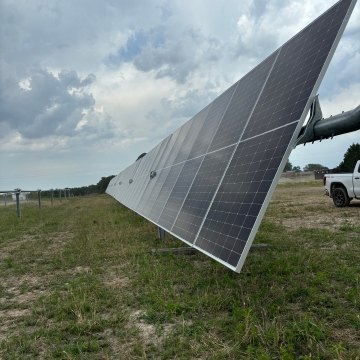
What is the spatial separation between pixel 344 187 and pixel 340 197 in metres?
0.45

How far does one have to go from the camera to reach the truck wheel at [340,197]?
16.9 meters

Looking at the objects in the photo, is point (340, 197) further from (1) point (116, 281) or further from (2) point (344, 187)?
(1) point (116, 281)

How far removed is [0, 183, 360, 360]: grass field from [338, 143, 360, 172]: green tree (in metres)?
43.6

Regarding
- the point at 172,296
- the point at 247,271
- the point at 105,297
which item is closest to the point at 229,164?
the point at 247,271

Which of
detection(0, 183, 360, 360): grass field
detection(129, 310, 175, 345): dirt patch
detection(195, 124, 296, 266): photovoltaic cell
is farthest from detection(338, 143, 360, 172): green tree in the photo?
detection(129, 310, 175, 345): dirt patch

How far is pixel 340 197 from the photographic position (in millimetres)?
17188

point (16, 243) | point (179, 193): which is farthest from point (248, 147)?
point (16, 243)

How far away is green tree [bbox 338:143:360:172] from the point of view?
49.7 metres

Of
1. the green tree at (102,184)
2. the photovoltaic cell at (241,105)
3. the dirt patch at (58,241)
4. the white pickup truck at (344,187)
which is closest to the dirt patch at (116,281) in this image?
the photovoltaic cell at (241,105)

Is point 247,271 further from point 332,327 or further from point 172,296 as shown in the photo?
point 332,327

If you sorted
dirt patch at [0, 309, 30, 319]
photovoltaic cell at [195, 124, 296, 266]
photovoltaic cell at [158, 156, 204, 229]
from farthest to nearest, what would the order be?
photovoltaic cell at [158, 156, 204, 229] < dirt patch at [0, 309, 30, 319] < photovoltaic cell at [195, 124, 296, 266]

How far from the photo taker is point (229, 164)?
6762mm

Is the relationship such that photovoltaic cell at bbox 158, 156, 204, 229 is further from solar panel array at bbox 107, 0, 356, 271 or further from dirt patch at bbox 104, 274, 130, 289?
dirt patch at bbox 104, 274, 130, 289

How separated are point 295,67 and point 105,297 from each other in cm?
427
